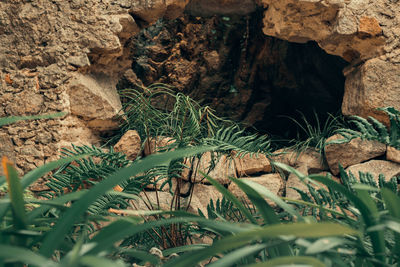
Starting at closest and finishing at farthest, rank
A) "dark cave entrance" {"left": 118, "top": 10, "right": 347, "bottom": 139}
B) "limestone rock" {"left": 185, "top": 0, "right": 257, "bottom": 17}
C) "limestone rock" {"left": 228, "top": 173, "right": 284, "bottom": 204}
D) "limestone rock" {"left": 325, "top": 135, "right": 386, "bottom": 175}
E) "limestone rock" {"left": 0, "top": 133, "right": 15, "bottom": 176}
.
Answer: "limestone rock" {"left": 0, "top": 133, "right": 15, "bottom": 176}
"limestone rock" {"left": 325, "top": 135, "right": 386, "bottom": 175}
"limestone rock" {"left": 228, "top": 173, "right": 284, "bottom": 204}
"dark cave entrance" {"left": 118, "top": 10, "right": 347, "bottom": 139}
"limestone rock" {"left": 185, "top": 0, "right": 257, "bottom": 17}

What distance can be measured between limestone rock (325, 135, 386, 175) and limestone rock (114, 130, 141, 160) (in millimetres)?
1280

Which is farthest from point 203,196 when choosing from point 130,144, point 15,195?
point 15,195

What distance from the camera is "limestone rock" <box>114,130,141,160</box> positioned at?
2430mm

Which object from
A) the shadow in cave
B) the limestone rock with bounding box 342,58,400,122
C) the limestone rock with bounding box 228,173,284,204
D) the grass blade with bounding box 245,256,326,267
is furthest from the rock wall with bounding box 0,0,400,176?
the grass blade with bounding box 245,256,326,267

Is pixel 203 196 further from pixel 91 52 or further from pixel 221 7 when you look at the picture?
pixel 221 7

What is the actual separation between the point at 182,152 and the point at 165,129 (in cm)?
181

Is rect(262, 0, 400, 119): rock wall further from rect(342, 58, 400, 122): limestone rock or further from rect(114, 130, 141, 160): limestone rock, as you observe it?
rect(114, 130, 141, 160): limestone rock

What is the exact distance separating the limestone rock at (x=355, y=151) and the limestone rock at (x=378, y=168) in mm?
56

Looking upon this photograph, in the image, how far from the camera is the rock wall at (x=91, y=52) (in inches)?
90.3

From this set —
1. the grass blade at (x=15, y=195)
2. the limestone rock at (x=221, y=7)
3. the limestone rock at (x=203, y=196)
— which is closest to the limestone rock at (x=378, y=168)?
the limestone rock at (x=203, y=196)

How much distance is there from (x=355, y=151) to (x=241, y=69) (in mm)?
1496

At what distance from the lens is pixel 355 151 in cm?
241

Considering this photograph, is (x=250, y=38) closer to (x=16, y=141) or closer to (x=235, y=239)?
(x=16, y=141)

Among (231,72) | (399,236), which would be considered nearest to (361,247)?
(399,236)
